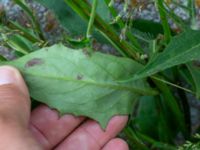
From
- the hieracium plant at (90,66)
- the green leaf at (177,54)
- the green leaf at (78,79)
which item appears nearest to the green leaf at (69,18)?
the hieracium plant at (90,66)

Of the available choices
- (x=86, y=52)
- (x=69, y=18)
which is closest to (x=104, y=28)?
(x=86, y=52)

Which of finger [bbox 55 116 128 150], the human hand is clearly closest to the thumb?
the human hand

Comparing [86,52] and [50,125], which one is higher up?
[86,52]

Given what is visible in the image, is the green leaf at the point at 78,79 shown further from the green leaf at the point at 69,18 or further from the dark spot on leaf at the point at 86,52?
the green leaf at the point at 69,18

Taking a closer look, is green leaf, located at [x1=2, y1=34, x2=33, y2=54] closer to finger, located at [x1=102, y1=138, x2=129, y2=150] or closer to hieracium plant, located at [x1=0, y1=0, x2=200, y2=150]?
hieracium plant, located at [x1=0, y1=0, x2=200, y2=150]

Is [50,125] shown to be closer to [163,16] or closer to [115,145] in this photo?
[115,145]

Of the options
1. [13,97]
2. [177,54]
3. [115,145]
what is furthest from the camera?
[115,145]
